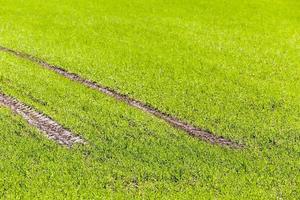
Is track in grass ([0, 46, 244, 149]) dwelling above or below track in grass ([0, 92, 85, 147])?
above

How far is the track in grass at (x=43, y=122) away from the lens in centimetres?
734

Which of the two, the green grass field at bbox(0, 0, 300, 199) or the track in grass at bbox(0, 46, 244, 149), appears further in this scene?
the track in grass at bbox(0, 46, 244, 149)

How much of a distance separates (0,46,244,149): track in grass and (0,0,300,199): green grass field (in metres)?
0.15

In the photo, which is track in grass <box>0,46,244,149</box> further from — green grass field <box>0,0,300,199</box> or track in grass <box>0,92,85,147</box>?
track in grass <box>0,92,85,147</box>

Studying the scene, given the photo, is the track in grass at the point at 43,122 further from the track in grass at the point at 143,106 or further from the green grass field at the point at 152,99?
the track in grass at the point at 143,106

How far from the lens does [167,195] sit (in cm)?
621

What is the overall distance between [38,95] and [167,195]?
138 inches

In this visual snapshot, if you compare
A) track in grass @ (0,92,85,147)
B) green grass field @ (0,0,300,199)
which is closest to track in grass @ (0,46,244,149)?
green grass field @ (0,0,300,199)

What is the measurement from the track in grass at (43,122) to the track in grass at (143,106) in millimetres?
1371

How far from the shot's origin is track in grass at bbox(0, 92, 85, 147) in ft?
24.1

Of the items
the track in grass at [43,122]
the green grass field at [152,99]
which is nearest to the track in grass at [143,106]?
the green grass field at [152,99]

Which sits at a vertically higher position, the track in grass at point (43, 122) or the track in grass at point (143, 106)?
the track in grass at point (143, 106)

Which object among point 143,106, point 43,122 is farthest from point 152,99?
point 43,122

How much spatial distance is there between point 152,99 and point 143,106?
12.8 inches
